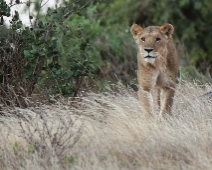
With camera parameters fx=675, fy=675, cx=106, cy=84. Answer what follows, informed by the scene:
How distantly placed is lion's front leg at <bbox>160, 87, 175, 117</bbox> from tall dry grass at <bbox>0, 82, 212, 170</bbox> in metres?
0.16

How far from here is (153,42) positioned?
781 cm

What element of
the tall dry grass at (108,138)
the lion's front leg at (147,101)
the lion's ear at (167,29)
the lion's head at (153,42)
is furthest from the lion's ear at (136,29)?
the tall dry grass at (108,138)

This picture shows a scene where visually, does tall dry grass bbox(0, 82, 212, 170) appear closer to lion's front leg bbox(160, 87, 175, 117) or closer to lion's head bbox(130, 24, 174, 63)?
lion's front leg bbox(160, 87, 175, 117)

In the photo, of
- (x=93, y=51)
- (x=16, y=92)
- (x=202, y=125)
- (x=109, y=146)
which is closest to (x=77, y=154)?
(x=109, y=146)

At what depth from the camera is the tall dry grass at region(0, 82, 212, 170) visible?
579 centimetres

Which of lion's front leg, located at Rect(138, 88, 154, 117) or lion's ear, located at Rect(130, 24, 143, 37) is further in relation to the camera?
lion's ear, located at Rect(130, 24, 143, 37)

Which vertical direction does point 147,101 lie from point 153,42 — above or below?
below

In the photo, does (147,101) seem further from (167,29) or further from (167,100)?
(167,29)

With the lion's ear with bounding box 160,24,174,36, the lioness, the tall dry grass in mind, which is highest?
the lion's ear with bounding box 160,24,174,36

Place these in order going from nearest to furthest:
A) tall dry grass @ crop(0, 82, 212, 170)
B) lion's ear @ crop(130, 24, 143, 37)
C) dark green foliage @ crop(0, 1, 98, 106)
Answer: tall dry grass @ crop(0, 82, 212, 170)
dark green foliage @ crop(0, 1, 98, 106)
lion's ear @ crop(130, 24, 143, 37)

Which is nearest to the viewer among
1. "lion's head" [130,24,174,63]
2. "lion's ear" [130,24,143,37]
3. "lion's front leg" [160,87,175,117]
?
"lion's front leg" [160,87,175,117]

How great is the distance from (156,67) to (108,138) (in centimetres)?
178

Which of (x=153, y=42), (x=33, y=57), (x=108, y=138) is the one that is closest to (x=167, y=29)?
(x=153, y=42)

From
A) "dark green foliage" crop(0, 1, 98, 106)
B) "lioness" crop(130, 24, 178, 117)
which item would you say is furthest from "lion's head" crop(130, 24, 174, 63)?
"dark green foliage" crop(0, 1, 98, 106)
